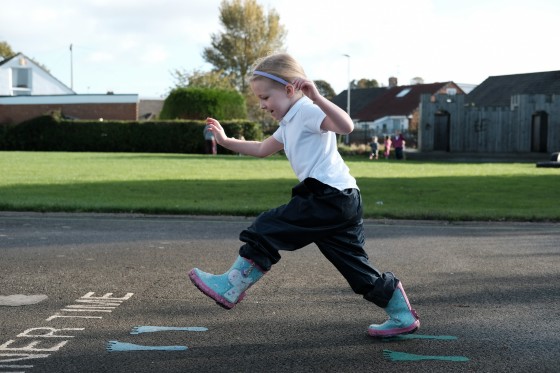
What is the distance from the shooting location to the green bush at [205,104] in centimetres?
5191

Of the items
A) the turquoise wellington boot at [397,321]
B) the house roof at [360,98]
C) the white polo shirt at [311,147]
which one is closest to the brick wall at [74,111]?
the house roof at [360,98]

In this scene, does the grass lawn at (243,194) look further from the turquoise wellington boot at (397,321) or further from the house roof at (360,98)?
the house roof at (360,98)

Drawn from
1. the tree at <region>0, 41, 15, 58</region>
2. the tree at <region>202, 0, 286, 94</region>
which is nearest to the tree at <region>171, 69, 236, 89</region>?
the tree at <region>202, 0, 286, 94</region>

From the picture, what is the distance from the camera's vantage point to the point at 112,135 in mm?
47625

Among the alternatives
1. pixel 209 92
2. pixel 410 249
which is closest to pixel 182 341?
pixel 410 249

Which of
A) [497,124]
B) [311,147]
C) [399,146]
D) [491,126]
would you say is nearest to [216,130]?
[311,147]

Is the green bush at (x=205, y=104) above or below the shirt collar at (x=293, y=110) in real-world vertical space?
above

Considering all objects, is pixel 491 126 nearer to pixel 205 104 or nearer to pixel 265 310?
pixel 205 104

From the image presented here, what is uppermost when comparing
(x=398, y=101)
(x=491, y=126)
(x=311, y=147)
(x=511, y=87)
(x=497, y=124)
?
(x=511, y=87)

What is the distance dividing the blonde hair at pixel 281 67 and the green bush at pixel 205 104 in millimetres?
47652

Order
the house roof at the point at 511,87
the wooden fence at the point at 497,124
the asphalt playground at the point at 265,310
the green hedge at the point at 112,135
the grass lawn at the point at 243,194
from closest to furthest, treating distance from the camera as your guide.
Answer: the asphalt playground at the point at 265,310, the grass lawn at the point at 243,194, the wooden fence at the point at 497,124, the green hedge at the point at 112,135, the house roof at the point at 511,87

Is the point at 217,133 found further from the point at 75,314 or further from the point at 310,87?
the point at 75,314

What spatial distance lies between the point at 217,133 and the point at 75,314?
4.84 feet

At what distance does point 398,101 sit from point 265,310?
84678mm
